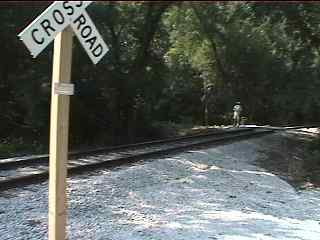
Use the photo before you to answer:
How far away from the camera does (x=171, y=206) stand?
891 cm

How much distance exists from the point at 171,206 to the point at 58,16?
17.3 ft

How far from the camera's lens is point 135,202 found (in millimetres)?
9055

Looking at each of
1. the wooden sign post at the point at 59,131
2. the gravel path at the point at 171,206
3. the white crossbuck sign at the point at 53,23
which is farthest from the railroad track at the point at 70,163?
the white crossbuck sign at the point at 53,23

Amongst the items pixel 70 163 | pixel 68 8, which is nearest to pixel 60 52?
pixel 68 8

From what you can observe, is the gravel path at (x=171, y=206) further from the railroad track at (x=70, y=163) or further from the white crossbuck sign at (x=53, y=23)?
the white crossbuck sign at (x=53, y=23)

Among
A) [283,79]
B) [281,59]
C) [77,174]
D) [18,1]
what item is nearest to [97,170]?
[77,174]

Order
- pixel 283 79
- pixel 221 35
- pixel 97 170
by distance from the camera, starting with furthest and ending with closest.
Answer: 1. pixel 221 35
2. pixel 283 79
3. pixel 97 170

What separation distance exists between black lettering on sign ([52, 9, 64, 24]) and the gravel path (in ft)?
10.3

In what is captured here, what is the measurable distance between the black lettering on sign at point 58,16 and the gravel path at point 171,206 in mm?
3152

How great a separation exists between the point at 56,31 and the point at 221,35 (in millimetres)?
32070

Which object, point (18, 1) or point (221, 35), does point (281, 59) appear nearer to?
point (221, 35)

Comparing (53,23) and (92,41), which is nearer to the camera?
(53,23)

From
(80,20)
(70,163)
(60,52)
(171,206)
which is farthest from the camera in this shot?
(70,163)

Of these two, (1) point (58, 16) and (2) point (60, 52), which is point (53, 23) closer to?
(1) point (58, 16)
